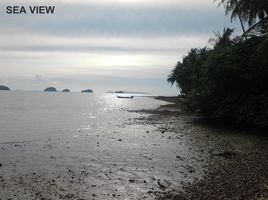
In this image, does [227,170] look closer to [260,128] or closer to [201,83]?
[260,128]

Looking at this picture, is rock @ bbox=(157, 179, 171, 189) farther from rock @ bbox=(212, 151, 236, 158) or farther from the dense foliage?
the dense foliage

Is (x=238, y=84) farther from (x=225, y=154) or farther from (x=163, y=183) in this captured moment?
(x=163, y=183)

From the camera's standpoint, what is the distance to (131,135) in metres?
27.0

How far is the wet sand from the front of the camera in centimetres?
1165

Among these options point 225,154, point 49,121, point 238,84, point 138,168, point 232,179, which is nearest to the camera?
point 232,179

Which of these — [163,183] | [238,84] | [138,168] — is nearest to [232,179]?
[163,183]

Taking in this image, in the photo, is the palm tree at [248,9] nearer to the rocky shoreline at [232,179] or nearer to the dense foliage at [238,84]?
the dense foliage at [238,84]

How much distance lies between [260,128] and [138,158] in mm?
13638

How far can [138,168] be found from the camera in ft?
51.0

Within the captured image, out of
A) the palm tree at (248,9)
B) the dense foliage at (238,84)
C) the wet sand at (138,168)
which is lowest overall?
the wet sand at (138,168)

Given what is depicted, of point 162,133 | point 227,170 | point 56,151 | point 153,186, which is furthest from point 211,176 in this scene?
point 162,133

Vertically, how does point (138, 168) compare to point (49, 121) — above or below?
above

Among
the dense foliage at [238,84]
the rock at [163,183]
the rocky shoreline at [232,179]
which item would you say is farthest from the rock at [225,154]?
the dense foliage at [238,84]

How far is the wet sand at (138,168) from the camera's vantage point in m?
11.6
